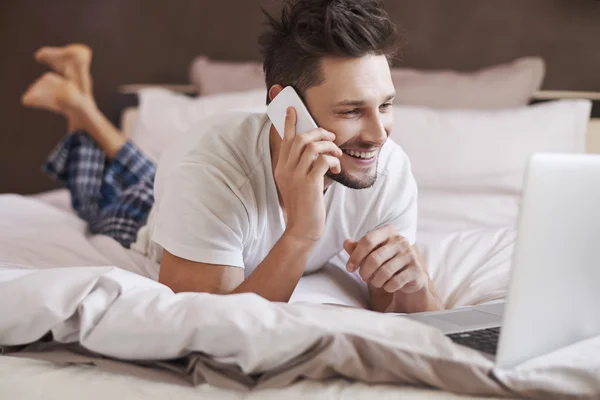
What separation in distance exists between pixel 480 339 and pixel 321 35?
0.66m

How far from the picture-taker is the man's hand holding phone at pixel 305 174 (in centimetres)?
127

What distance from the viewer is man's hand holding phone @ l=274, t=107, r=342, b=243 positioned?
1.27 meters

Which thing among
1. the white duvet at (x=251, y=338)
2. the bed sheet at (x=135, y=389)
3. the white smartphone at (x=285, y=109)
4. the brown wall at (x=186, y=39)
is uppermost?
the brown wall at (x=186, y=39)

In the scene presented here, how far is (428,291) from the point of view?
1.39 m

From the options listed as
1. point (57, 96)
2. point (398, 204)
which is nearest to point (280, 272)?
point (398, 204)

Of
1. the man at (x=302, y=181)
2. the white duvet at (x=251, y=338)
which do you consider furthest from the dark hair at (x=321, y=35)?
the white duvet at (x=251, y=338)

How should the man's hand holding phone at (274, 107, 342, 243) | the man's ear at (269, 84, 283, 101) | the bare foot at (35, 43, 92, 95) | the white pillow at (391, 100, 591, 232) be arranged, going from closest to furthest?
the man's hand holding phone at (274, 107, 342, 243), the man's ear at (269, 84, 283, 101), the white pillow at (391, 100, 591, 232), the bare foot at (35, 43, 92, 95)

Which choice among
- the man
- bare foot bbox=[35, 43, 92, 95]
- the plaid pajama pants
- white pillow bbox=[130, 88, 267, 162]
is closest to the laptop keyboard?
the man

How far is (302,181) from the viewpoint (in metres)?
1.28

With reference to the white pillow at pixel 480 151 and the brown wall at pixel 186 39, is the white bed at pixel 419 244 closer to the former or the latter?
the white pillow at pixel 480 151

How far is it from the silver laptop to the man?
0.41 m

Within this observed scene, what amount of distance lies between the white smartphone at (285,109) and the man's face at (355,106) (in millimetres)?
36

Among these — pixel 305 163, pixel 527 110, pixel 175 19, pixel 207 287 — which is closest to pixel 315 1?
pixel 305 163

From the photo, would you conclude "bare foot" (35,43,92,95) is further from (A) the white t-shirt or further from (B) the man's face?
(B) the man's face
